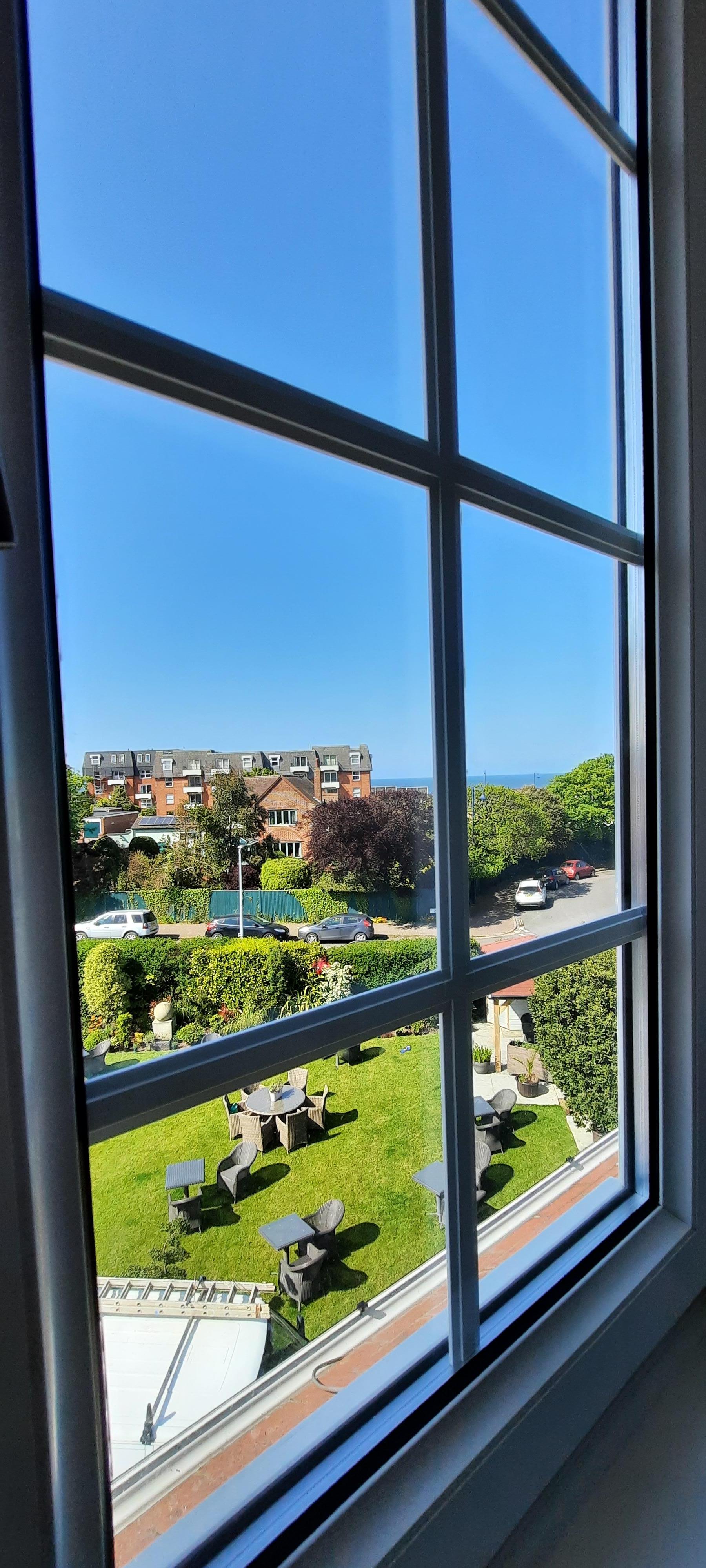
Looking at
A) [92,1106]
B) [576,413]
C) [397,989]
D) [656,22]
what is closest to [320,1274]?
[397,989]

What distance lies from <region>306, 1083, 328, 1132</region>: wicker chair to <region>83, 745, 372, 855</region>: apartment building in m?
0.35

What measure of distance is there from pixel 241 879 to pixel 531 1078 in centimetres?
92

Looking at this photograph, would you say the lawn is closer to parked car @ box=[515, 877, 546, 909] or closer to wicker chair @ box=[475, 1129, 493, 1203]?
wicker chair @ box=[475, 1129, 493, 1203]

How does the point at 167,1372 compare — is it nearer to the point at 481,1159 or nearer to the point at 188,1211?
the point at 188,1211

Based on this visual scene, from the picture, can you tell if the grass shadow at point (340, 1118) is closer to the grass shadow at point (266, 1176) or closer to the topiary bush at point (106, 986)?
the grass shadow at point (266, 1176)

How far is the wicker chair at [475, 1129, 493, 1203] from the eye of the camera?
4.51 feet

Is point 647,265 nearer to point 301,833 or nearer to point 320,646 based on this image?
point 320,646

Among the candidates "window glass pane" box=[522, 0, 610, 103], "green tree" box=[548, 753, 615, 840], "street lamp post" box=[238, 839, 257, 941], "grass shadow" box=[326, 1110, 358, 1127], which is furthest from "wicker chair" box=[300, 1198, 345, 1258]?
"window glass pane" box=[522, 0, 610, 103]

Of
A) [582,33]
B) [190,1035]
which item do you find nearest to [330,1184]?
[190,1035]

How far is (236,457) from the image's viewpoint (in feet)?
3.05

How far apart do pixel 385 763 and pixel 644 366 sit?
4.21ft

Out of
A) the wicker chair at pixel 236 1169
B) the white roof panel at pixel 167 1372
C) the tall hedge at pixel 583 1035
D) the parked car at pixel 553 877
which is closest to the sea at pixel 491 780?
the parked car at pixel 553 877

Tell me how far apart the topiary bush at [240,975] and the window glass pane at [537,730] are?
0.39 m

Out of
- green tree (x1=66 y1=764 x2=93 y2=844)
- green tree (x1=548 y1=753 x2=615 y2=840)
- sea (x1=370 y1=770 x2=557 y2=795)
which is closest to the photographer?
green tree (x1=66 y1=764 x2=93 y2=844)
